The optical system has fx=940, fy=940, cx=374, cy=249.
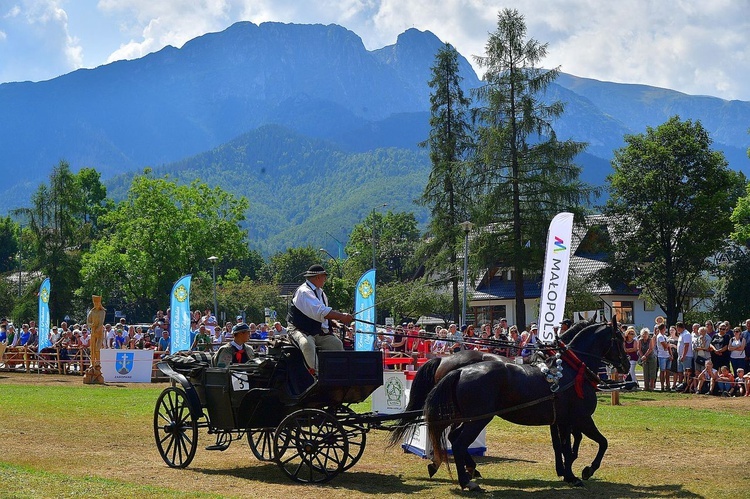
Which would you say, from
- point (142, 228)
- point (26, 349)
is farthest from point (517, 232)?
point (142, 228)

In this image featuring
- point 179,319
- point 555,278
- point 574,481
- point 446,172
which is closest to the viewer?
point 574,481

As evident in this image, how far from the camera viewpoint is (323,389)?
11.1 metres

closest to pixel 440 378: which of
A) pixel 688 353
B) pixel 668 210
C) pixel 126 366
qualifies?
pixel 688 353

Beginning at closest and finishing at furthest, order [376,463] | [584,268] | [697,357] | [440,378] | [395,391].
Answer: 1. [440,378]
2. [376,463]
3. [395,391]
4. [697,357]
5. [584,268]

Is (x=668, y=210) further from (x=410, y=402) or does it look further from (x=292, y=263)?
(x=292, y=263)

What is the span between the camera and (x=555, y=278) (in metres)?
21.6

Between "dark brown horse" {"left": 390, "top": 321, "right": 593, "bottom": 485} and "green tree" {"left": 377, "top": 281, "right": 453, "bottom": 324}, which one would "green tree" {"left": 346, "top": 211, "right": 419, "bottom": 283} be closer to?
"green tree" {"left": 377, "top": 281, "right": 453, "bottom": 324}

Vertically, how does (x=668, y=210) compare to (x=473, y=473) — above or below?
above

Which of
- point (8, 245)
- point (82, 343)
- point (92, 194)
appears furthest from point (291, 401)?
point (8, 245)

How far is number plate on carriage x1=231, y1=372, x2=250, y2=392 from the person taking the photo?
454 inches

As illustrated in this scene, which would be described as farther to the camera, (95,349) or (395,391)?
(95,349)

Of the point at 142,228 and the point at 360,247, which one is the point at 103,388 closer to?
the point at 142,228

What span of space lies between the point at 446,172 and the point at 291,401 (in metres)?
37.2

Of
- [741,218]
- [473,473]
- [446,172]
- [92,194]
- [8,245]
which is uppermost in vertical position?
[92,194]
